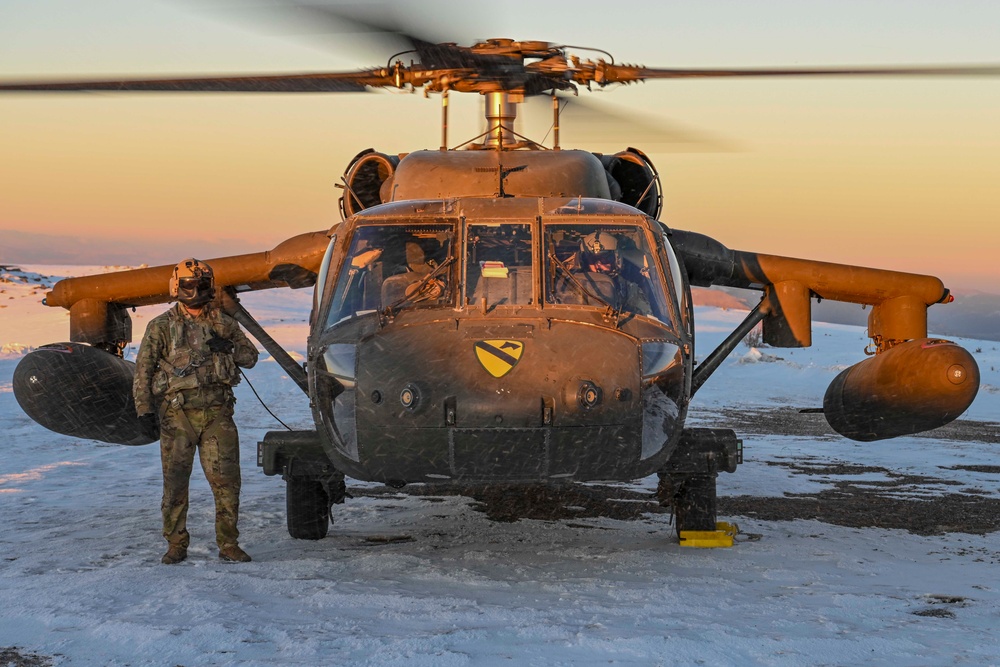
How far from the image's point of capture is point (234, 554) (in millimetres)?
6672

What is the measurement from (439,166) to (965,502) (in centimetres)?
500

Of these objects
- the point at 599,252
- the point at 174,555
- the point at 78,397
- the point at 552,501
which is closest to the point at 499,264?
the point at 599,252

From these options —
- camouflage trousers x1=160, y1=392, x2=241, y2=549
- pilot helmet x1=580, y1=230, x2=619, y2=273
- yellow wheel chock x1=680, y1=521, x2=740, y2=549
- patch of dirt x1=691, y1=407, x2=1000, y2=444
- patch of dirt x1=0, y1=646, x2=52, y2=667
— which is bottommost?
patch of dirt x1=691, y1=407, x2=1000, y2=444

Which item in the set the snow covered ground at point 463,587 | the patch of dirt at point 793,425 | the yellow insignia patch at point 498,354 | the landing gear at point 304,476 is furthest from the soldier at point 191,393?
the patch of dirt at point 793,425

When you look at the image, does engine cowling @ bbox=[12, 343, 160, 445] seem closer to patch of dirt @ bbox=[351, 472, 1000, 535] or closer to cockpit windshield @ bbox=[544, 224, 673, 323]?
patch of dirt @ bbox=[351, 472, 1000, 535]

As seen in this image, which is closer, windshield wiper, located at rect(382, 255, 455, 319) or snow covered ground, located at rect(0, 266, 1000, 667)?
snow covered ground, located at rect(0, 266, 1000, 667)

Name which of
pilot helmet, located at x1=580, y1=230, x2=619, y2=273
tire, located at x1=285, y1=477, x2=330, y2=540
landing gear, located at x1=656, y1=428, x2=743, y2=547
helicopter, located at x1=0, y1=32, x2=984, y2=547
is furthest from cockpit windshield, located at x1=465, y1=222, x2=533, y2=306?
tire, located at x1=285, y1=477, x2=330, y2=540

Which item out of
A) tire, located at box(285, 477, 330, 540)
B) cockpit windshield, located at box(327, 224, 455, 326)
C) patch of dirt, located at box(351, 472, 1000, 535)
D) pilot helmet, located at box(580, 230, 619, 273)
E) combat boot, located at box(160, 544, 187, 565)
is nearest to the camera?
combat boot, located at box(160, 544, 187, 565)

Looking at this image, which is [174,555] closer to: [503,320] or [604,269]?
[503,320]

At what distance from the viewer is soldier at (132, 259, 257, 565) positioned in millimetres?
6797

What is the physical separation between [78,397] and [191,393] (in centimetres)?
142

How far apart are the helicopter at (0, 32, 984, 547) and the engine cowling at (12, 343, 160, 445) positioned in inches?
0.6

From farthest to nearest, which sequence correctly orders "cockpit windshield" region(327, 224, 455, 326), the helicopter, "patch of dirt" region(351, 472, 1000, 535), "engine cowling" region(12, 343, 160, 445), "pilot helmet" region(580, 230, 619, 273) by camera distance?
"patch of dirt" region(351, 472, 1000, 535) → "engine cowling" region(12, 343, 160, 445) → "pilot helmet" region(580, 230, 619, 273) → "cockpit windshield" region(327, 224, 455, 326) → the helicopter

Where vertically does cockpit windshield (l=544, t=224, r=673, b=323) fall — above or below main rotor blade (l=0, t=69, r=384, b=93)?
below
